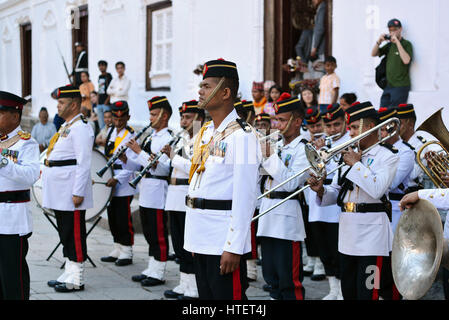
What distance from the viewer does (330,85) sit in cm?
935

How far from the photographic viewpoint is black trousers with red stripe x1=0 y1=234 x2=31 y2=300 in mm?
4984

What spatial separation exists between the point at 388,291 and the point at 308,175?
1230mm

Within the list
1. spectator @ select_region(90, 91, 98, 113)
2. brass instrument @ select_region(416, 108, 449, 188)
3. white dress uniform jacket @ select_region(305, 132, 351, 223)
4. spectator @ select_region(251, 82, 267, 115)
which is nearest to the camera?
brass instrument @ select_region(416, 108, 449, 188)

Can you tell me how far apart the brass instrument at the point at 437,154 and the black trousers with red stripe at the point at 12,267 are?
3.21 m

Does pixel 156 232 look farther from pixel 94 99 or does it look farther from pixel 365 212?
pixel 94 99

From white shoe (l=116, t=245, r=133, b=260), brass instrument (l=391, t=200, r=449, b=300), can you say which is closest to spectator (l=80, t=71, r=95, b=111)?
white shoe (l=116, t=245, r=133, b=260)

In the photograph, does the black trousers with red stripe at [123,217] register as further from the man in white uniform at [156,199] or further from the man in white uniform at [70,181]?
the man in white uniform at [70,181]

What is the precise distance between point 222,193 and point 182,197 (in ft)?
8.81

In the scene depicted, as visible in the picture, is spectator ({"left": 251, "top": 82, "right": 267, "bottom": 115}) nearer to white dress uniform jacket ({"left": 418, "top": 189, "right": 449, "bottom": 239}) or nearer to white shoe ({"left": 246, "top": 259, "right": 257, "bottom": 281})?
white shoe ({"left": 246, "top": 259, "right": 257, "bottom": 281})

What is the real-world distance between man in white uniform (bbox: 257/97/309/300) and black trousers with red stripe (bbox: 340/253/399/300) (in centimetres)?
51

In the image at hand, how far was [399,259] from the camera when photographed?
4262 millimetres

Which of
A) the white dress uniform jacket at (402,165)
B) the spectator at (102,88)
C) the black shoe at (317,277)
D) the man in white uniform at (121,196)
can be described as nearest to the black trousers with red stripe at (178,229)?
the man in white uniform at (121,196)

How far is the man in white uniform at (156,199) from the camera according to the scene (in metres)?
7.17

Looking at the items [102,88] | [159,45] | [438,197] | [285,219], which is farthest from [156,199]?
[102,88]
